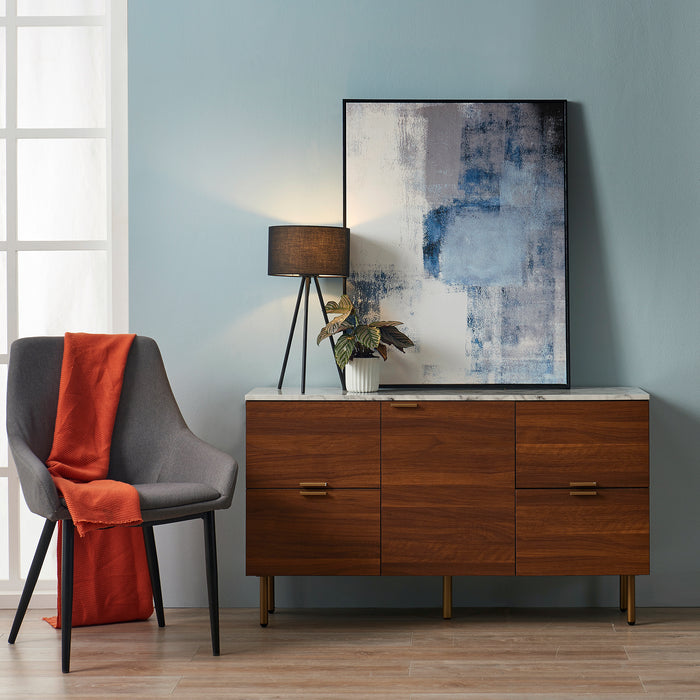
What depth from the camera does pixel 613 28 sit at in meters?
2.92

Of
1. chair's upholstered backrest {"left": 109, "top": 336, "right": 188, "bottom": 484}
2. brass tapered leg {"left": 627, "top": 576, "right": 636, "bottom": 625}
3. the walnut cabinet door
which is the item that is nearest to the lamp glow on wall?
the walnut cabinet door

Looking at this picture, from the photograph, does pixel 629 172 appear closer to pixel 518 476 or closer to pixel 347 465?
pixel 518 476

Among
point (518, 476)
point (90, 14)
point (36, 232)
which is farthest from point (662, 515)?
point (90, 14)

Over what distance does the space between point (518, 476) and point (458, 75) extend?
1520 mm

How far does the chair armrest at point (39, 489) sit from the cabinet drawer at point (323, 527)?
0.65 meters

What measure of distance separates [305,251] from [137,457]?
95 centimetres

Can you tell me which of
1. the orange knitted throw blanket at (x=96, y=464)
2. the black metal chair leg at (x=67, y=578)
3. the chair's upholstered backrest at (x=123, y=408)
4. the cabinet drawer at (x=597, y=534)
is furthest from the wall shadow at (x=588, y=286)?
the black metal chair leg at (x=67, y=578)

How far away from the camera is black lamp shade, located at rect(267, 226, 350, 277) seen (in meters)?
2.70

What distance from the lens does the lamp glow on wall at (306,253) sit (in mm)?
2701

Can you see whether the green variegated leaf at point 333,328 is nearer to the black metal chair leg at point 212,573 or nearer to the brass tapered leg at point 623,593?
the black metal chair leg at point 212,573

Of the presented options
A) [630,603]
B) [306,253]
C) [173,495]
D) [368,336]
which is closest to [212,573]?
[173,495]

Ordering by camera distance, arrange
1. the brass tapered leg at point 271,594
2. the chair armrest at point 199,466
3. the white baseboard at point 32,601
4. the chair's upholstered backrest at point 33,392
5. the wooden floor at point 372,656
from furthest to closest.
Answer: the white baseboard at point 32,601 < the brass tapered leg at point 271,594 < the chair's upholstered backrest at point 33,392 < the chair armrest at point 199,466 < the wooden floor at point 372,656

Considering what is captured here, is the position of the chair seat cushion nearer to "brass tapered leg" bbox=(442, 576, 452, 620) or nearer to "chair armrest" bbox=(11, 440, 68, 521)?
"chair armrest" bbox=(11, 440, 68, 521)

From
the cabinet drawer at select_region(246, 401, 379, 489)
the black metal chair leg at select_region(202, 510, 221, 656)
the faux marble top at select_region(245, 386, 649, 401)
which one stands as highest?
the faux marble top at select_region(245, 386, 649, 401)
